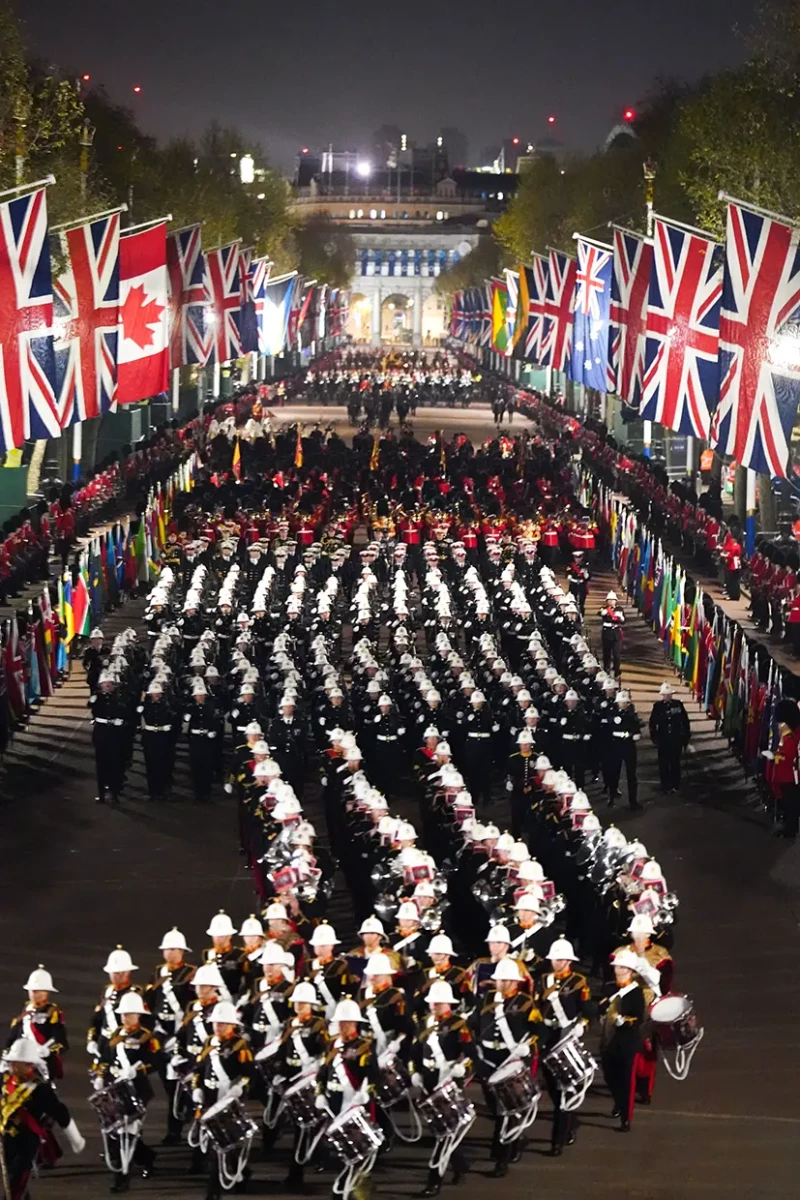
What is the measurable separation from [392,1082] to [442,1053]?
0.38 m

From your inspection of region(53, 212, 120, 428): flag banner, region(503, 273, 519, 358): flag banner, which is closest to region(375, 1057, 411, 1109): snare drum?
region(53, 212, 120, 428): flag banner

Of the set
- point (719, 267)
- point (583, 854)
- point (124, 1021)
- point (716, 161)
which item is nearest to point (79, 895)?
point (583, 854)

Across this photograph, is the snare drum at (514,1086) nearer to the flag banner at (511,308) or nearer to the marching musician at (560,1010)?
the marching musician at (560,1010)

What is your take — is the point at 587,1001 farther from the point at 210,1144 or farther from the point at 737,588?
the point at 737,588

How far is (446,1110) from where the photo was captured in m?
13.6

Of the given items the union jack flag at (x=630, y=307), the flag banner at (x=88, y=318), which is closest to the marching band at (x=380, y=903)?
the flag banner at (x=88, y=318)

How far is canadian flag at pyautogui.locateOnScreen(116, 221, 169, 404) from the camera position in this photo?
38.8m

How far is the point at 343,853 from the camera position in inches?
798

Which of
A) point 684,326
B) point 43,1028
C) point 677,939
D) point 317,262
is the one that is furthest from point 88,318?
point 317,262

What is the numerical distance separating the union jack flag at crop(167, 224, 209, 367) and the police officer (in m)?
25.6

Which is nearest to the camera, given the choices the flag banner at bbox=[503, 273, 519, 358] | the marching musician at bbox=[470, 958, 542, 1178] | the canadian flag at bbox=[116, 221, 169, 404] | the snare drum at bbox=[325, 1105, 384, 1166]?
the snare drum at bbox=[325, 1105, 384, 1166]

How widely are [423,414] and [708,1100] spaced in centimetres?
8436

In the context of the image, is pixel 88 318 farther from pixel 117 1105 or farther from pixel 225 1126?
pixel 225 1126

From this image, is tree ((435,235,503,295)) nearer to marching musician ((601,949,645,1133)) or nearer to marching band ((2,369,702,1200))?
marching band ((2,369,702,1200))
